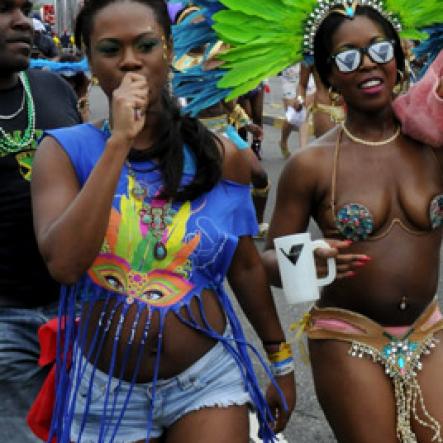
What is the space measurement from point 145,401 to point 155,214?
525mm

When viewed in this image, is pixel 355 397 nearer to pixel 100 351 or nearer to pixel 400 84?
pixel 100 351

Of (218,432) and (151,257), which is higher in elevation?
(151,257)

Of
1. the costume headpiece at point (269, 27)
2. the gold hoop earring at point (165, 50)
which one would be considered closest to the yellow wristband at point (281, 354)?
the costume headpiece at point (269, 27)

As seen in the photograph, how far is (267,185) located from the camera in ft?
25.1

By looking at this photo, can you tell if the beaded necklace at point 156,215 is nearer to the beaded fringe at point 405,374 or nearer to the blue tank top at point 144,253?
the blue tank top at point 144,253

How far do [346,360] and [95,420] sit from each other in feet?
2.86

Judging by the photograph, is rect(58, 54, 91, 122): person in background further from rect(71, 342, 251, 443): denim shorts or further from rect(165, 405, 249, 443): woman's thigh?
rect(165, 405, 249, 443): woman's thigh

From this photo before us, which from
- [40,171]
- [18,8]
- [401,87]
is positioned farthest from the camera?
[401,87]

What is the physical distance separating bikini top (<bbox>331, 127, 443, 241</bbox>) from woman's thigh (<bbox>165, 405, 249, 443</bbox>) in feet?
2.46

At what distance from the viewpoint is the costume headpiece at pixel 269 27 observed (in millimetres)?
3117

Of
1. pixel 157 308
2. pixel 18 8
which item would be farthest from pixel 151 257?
pixel 18 8

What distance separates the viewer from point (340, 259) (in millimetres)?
2783

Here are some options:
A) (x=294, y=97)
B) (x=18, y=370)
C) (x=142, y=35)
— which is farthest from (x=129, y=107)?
(x=294, y=97)

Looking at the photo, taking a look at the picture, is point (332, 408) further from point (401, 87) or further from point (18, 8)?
point (18, 8)
